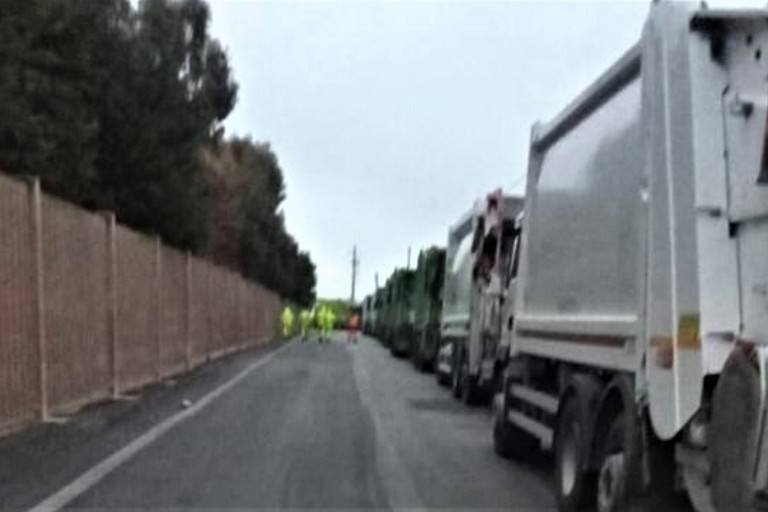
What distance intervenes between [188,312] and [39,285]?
18.4m

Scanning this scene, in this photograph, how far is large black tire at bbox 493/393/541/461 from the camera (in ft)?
56.5

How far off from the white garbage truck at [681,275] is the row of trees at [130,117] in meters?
22.0

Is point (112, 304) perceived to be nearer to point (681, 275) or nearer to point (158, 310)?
point (158, 310)

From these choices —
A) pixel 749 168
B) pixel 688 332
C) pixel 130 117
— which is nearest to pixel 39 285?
pixel 688 332

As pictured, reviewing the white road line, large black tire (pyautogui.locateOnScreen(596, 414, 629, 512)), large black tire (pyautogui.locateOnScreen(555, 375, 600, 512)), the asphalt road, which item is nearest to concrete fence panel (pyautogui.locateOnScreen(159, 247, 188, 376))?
the asphalt road

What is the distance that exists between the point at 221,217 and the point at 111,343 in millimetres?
62486

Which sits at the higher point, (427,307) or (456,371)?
(427,307)

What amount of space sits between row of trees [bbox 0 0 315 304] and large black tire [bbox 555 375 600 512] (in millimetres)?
21001

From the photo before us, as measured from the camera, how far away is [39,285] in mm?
20734

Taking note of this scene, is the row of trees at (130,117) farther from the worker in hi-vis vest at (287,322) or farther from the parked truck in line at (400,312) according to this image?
the parked truck in line at (400,312)

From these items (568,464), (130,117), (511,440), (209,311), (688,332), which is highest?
(130,117)

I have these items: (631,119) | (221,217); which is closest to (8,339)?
(631,119)

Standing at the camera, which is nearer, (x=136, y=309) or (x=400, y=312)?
(x=136, y=309)

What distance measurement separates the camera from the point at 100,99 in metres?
50.7
